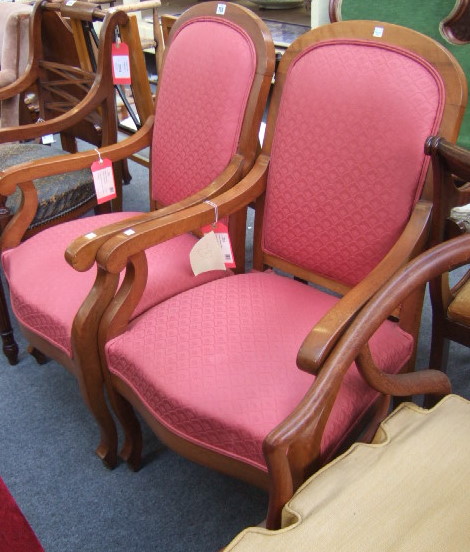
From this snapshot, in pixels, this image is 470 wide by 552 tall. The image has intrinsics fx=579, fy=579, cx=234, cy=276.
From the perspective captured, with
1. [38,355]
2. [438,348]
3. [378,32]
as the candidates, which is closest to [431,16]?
[378,32]

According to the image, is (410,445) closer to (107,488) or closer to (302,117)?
(302,117)

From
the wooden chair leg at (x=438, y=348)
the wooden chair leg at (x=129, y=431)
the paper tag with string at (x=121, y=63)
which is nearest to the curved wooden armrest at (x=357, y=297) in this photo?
the wooden chair leg at (x=438, y=348)

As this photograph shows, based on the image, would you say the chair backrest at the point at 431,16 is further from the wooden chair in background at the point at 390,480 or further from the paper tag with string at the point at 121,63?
the wooden chair in background at the point at 390,480

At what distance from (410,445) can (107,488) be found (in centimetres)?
81

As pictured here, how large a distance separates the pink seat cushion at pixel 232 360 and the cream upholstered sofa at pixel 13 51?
1.50 metres

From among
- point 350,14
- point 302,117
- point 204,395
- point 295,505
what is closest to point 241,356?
point 204,395

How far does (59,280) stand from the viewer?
1.31 metres

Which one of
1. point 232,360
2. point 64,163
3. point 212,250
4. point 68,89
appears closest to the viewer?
point 232,360

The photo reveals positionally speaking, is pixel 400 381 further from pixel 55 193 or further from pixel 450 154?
pixel 55 193

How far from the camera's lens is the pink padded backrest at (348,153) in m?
1.04

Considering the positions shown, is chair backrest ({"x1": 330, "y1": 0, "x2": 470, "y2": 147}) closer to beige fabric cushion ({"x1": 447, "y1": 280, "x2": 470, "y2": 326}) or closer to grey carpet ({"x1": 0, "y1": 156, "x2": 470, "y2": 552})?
beige fabric cushion ({"x1": 447, "y1": 280, "x2": 470, "y2": 326})

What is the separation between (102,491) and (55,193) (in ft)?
2.83

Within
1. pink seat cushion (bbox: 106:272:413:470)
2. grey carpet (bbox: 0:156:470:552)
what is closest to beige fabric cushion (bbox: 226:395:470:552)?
pink seat cushion (bbox: 106:272:413:470)

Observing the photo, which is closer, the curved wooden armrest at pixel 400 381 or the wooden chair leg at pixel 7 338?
the curved wooden armrest at pixel 400 381
